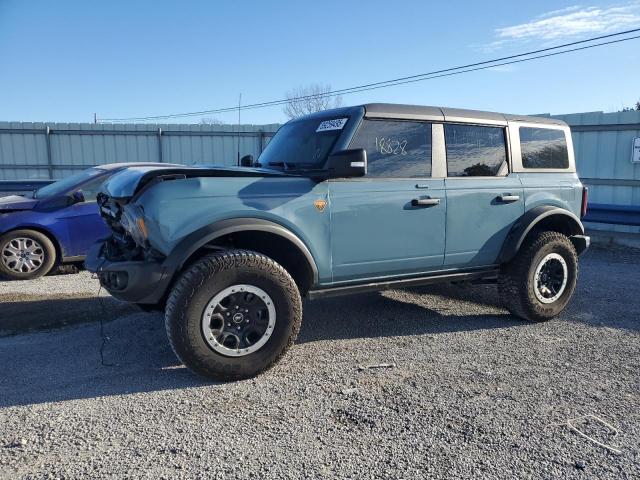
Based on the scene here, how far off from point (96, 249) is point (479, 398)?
3203mm

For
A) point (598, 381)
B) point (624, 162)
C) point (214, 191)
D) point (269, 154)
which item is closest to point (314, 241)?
point (214, 191)

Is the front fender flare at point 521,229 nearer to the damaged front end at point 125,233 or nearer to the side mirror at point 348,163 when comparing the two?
the side mirror at point 348,163

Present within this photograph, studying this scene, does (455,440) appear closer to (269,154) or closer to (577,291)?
(269,154)

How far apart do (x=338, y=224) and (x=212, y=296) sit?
1.12 meters

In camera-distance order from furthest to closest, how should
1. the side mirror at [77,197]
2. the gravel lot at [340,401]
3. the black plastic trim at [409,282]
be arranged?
the side mirror at [77,197]
the black plastic trim at [409,282]
the gravel lot at [340,401]

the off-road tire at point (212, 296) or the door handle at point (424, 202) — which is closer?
the off-road tire at point (212, 296)

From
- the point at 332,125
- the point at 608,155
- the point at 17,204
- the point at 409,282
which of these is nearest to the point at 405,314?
the point at 409,282

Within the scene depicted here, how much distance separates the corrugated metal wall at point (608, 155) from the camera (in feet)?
32.8

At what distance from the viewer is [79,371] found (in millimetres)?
3873

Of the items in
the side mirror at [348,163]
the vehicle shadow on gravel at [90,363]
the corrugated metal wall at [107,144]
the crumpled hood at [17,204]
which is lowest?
the vehicle shadow on gravel at [90,363]

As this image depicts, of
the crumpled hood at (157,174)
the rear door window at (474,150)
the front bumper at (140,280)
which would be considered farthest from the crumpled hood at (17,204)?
the rear door window at (474,150)

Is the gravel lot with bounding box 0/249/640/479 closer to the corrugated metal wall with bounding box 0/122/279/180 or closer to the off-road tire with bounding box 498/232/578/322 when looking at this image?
the off-road tire with bounding box 498/232/578/322

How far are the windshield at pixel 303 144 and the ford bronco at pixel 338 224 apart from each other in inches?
0.6

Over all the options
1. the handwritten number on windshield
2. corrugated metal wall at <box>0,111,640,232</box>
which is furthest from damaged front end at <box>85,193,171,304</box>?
corrugated metal wall at <box>0,111,640,232</box>
